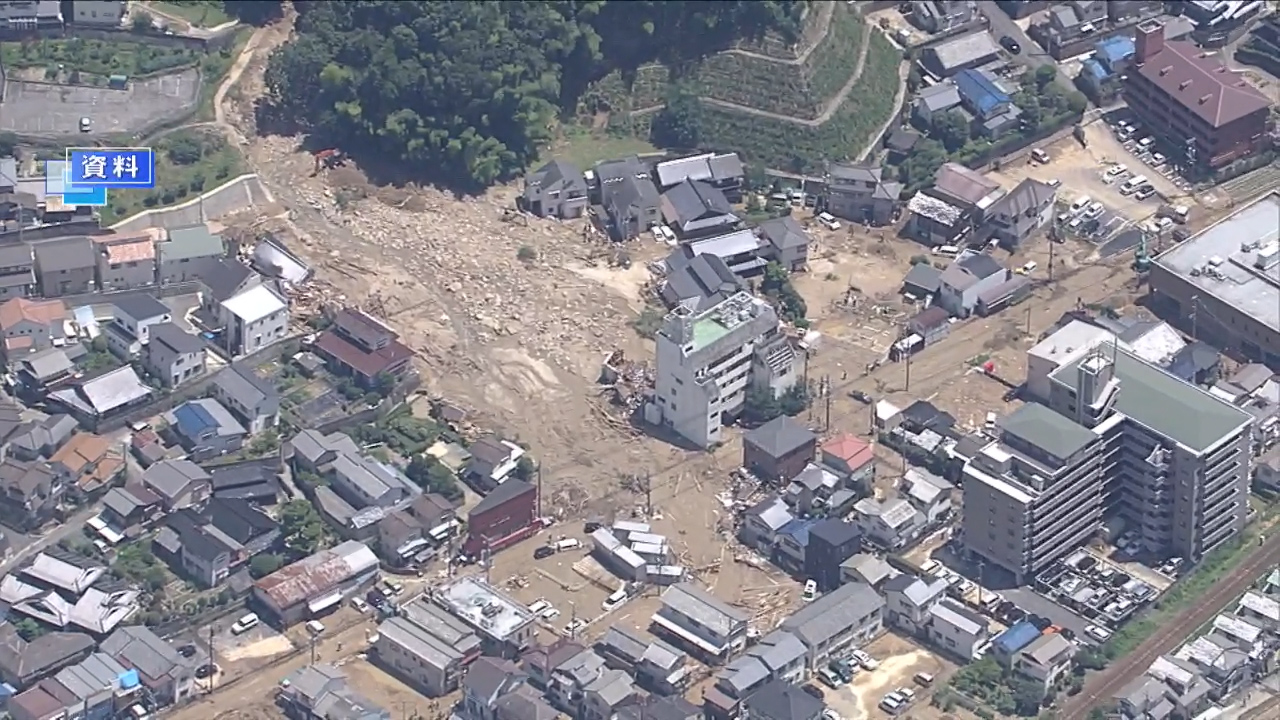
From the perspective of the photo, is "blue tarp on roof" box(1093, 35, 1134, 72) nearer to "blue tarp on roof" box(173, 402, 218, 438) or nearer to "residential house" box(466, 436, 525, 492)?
"residential house" box(466, 436, 525, 492)

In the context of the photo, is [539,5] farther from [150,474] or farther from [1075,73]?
[150,474]

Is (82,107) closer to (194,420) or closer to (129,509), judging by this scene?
(194,420)

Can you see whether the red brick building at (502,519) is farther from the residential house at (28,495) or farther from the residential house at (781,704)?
the residential house at (28,495)

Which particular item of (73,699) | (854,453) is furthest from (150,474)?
(854,453)

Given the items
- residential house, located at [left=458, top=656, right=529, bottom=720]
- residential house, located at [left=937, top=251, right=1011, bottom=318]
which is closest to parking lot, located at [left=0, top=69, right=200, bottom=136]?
residential house, located at [left=937, top=251, right=1011, bottom=318]

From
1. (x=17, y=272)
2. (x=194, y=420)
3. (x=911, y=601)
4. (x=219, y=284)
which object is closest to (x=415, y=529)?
(x=194, y=420)

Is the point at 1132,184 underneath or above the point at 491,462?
above
